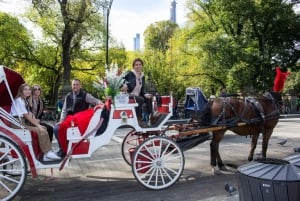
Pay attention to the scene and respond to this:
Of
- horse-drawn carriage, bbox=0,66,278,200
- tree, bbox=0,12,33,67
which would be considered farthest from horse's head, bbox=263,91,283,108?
tree, bbox=0,12,33,67

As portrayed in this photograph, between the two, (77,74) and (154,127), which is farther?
(77,74)

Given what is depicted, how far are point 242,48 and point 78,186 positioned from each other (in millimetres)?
27122

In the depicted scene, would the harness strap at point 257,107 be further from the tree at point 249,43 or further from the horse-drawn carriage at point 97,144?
Answer: the tree at point 249,43

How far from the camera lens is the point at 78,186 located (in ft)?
24.4

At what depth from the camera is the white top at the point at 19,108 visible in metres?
6.67

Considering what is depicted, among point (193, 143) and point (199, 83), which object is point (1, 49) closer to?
point (199, 83)

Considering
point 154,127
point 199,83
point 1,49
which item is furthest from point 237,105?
point 199,83

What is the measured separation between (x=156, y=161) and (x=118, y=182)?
1076 millimetres

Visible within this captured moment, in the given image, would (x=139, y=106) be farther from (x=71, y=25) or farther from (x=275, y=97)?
(x=71, y=25)

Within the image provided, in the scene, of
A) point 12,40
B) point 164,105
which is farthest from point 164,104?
point 12,40

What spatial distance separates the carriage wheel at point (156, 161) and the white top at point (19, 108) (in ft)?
6.54

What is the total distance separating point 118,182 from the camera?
7684 millimetres

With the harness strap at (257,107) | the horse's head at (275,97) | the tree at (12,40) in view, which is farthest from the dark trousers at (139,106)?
the tree at (12,40)

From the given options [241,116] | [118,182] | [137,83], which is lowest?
[118,182]
